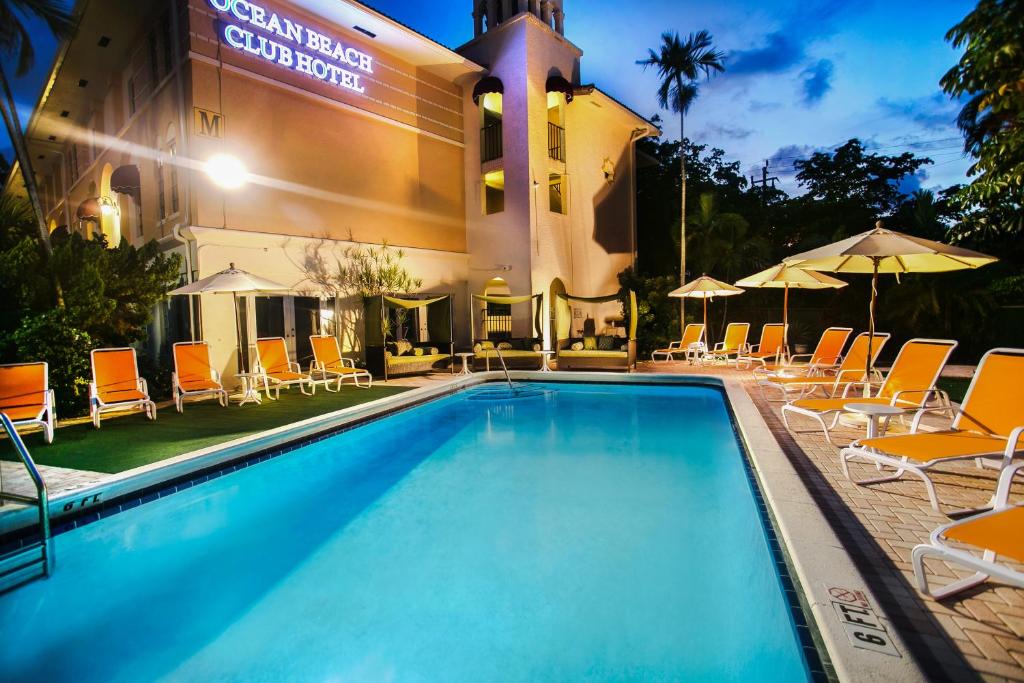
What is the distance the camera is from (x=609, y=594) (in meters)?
3.19

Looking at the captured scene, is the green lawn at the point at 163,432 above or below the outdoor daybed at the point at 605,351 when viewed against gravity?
below

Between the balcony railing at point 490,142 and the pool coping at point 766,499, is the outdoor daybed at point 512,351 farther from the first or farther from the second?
the balcony railing at point 490,142

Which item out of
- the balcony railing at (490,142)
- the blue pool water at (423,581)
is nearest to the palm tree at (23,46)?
the blue pool water at (423,581)

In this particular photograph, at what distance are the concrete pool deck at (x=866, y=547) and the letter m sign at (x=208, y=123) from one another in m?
7.23

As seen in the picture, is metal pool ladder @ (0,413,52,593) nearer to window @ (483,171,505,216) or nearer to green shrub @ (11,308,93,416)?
green shrub @ (11,308,93,416)

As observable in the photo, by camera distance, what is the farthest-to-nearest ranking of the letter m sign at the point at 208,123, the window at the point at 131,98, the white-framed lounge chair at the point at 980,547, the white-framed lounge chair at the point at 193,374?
the window at the point at 131,98 → the letter m sign at the point at 208,123 → the white-framed lounge chair at the point at 193,374 → the white-framed lounge chair at the point at 980,547

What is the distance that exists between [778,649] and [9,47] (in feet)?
37.8

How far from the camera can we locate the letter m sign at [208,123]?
31.3ft

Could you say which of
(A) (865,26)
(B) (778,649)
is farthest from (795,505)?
(A) (865,26)

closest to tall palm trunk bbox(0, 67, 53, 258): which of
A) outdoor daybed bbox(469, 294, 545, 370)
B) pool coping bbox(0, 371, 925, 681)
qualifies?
pool coping bbox(0, 371, 925, 681)

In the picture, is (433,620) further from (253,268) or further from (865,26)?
(865,26)

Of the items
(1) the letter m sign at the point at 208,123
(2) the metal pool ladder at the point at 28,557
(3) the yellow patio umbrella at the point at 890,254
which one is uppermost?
(1) the letter m sign at the point at 208,123

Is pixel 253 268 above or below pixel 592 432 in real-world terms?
above

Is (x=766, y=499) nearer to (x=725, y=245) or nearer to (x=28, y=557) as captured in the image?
(x=28, y=557)
